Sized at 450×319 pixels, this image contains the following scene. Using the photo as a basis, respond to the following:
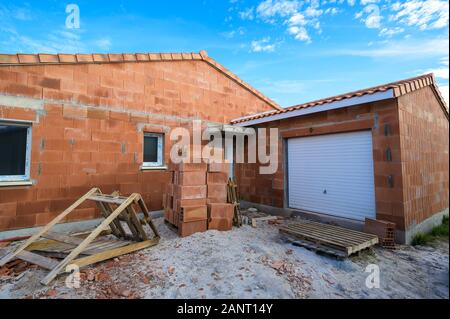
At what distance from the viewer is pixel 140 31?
754 cm

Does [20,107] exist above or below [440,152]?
above

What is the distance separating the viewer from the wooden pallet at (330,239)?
13.3 ft

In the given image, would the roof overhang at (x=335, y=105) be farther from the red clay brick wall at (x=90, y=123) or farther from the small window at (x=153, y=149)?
the small window at (x=153, y=149)

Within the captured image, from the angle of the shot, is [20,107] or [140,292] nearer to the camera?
[140,292]

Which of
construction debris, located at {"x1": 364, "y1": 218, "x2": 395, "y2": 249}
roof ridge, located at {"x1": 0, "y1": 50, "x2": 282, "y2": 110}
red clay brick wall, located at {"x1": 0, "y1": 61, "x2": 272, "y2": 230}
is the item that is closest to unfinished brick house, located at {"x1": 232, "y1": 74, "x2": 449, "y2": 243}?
construction debris, located at {"x1": 364, "y1": 218, "x2": 395, "y2": 249}

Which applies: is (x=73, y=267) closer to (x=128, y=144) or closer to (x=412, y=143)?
(x=128, y=144)

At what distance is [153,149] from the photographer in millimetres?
7461

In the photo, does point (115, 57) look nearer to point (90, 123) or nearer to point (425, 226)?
point (90, 123)

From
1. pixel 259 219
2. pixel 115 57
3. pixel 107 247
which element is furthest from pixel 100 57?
pixel 259 219

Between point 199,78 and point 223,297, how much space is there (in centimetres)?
746

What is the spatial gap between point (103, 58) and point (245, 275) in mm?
6489

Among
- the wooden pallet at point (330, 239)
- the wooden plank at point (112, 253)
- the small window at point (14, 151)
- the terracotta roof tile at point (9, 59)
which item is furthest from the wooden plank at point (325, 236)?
the terracotta roof tile at point (9, 59)
